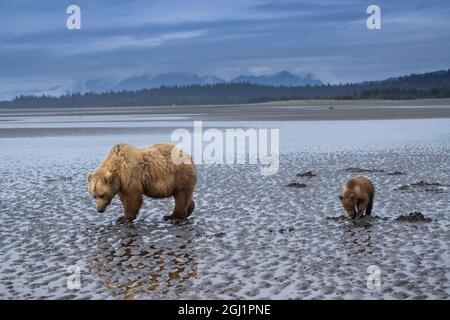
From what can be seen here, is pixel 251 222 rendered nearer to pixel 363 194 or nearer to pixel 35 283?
A: pixel 363 194

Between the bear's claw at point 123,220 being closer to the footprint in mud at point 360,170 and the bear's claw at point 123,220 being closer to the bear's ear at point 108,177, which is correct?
the bear's ear at point 108,177

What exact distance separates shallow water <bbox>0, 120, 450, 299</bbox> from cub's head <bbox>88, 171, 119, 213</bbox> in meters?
0.50

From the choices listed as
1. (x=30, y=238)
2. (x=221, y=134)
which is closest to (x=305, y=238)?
(x=30, y=238)

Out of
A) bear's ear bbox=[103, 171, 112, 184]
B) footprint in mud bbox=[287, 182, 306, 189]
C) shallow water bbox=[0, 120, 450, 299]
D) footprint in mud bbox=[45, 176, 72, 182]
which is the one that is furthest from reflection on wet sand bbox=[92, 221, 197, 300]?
footprint in mud bbox=[45, 176, 72, 182]

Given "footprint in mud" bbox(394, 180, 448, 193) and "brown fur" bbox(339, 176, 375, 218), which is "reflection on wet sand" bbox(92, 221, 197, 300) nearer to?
"brown fur" bbox(339, 176, 375, 218)

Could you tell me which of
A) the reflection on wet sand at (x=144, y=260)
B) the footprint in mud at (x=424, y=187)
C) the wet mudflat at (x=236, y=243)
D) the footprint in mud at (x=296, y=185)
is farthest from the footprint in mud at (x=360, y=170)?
the reflection on wet sand at (x=144, y=260)

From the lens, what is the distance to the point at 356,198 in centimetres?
1348

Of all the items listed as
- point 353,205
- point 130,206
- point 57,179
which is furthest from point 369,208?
point 57,179

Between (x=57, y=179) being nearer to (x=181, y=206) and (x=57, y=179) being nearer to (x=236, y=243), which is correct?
(x=181, y=206)

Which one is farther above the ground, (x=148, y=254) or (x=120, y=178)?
(x=120, y=178)

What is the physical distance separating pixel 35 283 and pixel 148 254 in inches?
83.6

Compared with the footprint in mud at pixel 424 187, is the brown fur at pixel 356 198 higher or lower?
higher

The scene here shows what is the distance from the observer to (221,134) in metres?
42.8

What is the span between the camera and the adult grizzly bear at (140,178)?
1370 cm
